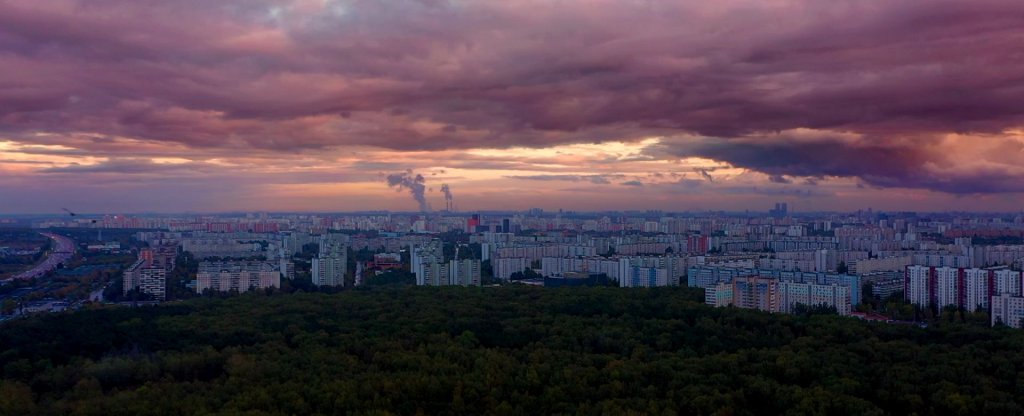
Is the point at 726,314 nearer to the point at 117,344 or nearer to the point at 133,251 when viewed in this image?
the point at 117,344

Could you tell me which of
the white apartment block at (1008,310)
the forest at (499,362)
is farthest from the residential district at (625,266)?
the forest at (499,362)

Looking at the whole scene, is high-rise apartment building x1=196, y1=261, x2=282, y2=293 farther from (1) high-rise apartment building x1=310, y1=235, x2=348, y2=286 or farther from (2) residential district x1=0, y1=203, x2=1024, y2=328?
(1) high-rise apartment building x1=310, y1=235, x2=348, y2=286

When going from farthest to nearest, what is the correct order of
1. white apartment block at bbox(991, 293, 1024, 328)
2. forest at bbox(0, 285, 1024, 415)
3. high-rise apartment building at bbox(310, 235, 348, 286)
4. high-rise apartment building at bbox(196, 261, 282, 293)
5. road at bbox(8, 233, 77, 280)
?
road at bbox(8, 233, 77, 280) → high-rise apartment building at bbox(310, 235, 348, 286) → high-rise apartment building at bbox(196, 261, 282, 293) → white apartment block at bbox(991, 293, 1024, 328) → forest at bbox(0, 285, 1024, 415)

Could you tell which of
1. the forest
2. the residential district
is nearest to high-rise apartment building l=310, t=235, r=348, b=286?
the residential district

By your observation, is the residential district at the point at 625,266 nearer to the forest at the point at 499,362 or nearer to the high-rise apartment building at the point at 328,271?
the high-rise apartment building at the point at 328,271

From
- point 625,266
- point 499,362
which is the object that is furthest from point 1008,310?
point 499,362

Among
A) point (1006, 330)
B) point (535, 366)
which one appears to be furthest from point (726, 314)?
point (535, 366)
